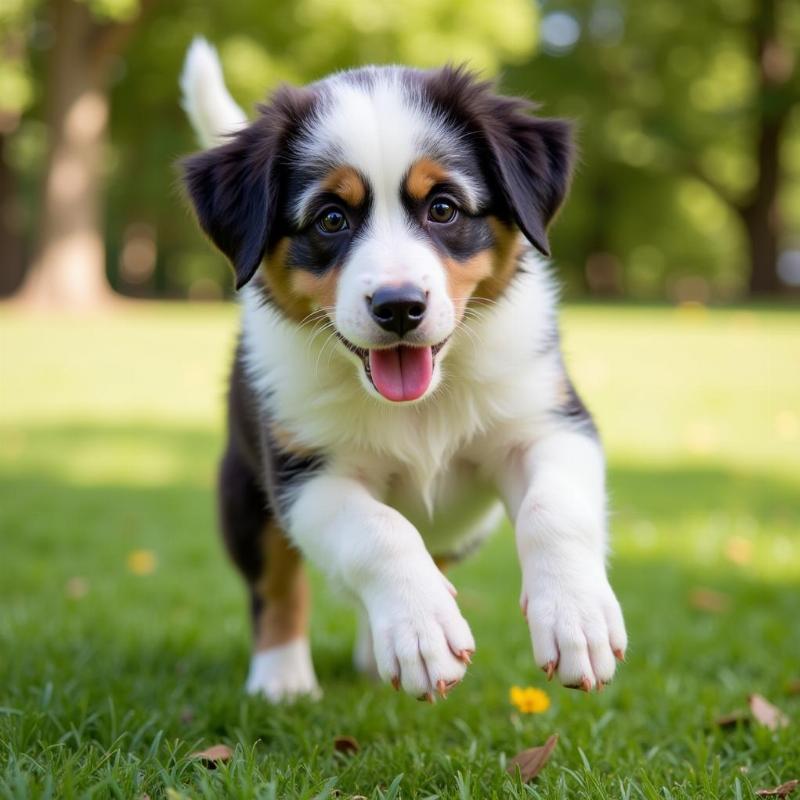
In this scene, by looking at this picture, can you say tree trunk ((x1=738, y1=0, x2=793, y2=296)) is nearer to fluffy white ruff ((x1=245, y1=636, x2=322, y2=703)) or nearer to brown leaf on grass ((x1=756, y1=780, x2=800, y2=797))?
fluffy white ruff ((x1=245, y1=636, x2=322, y2=703))

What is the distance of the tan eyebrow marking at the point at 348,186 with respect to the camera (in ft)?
9.21

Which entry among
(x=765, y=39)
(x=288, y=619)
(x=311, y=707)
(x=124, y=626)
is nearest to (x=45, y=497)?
(x=124, y=626)

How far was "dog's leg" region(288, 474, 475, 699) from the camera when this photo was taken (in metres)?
2.30

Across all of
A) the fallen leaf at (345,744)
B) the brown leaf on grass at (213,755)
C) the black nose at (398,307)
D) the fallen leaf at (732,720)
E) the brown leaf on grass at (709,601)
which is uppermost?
the black nose at (398,307)

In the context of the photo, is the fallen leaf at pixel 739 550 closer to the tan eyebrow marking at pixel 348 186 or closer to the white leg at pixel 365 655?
the white leg at pixel 365 655

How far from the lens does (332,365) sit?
3.05m

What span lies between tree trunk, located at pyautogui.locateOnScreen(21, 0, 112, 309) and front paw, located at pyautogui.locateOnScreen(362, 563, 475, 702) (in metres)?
15.0

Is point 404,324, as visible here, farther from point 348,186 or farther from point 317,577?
point 317,577

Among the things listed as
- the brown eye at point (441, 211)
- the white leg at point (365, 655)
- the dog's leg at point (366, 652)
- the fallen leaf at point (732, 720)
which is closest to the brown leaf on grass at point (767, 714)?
the fallen leaf at point (732, 720)

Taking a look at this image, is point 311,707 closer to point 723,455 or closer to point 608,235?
point 723,455

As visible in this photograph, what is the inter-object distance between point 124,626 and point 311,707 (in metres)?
1.22

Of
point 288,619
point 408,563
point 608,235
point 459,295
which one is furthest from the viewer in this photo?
point 608,235

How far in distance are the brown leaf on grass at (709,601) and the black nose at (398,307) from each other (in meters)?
2.51

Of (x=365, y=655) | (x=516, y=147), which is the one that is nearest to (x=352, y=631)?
(x=365, y=655)
